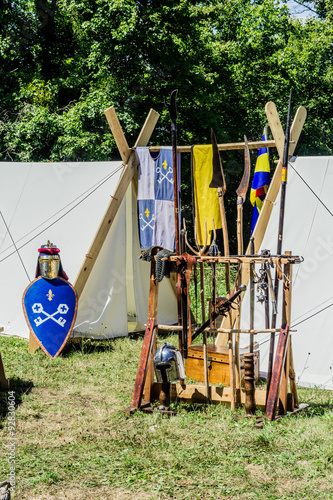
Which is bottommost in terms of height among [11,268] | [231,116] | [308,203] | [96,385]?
[96,385]

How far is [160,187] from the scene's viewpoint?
5812 mm

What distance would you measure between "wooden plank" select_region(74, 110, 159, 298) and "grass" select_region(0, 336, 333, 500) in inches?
52.4

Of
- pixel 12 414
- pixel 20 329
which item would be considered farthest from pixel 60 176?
pixel 12 414

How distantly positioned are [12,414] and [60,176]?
3.01 meters

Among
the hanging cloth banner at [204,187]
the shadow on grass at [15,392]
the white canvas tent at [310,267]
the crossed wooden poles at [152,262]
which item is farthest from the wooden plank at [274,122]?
the shadow on grass at [15,392]

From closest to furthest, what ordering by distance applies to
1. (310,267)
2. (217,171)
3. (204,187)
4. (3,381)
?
(217,171) < (3,381) < (310,267) < (204,187)

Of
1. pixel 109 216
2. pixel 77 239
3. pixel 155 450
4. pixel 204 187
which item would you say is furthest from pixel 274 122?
pixel 155 450

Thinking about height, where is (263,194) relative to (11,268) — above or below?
above

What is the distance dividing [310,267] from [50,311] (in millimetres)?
2167

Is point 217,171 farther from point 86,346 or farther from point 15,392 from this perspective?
point 86,346

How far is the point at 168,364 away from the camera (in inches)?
144

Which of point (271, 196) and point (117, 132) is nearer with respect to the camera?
point (271, 196)

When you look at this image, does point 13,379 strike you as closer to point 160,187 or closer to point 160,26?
point 160,187

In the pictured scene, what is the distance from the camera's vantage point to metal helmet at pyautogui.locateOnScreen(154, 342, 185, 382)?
3660 mm
